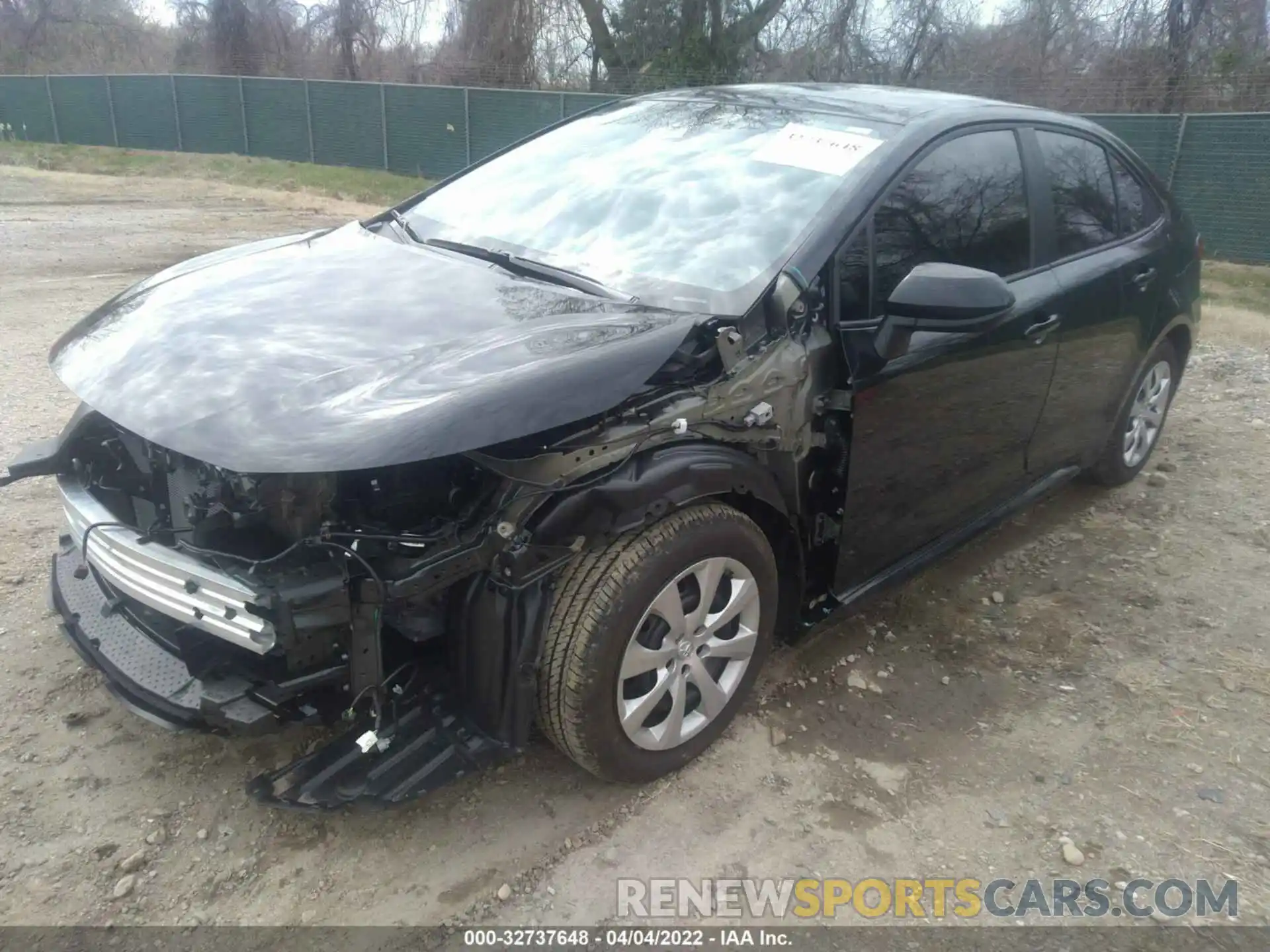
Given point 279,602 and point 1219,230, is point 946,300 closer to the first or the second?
point 279,602

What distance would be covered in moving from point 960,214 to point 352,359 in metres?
2.05

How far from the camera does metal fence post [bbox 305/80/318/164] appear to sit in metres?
21.5

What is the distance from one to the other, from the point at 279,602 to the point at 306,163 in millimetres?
22096

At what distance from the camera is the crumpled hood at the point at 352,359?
2039mm

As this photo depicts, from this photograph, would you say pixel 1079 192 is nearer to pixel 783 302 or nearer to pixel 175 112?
pixel 783 302

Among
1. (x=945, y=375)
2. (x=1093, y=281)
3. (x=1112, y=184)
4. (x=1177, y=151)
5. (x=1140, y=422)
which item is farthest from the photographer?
(x=1177, y=151)

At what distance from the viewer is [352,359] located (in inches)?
92.1

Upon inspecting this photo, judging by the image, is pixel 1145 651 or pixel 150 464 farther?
pixel 1145 651

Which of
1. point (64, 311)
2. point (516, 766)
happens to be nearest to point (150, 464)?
point (516, 766)

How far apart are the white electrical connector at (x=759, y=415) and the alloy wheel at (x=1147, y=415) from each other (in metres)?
2.69

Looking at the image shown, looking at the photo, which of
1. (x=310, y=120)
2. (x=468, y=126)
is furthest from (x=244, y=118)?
(x=468, y=126)

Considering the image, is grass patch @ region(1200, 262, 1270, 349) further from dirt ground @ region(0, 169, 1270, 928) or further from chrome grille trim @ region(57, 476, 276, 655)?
Answer: chrome grille trim @ region(57, 476, 276, 655)

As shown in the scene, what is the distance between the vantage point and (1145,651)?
352 cm

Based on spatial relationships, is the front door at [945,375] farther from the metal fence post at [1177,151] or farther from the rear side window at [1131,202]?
the metal fence post at [1177,151]
